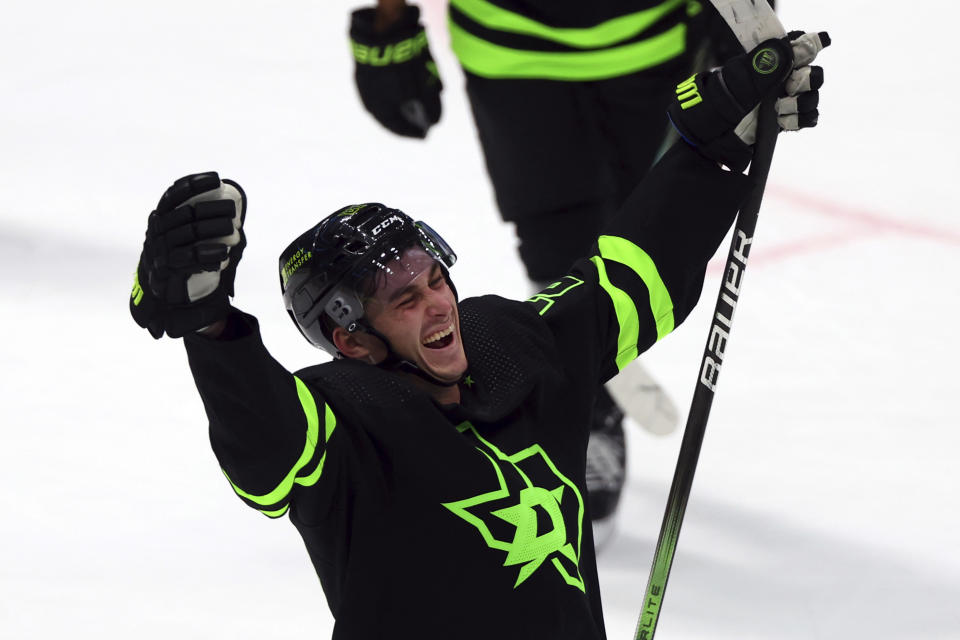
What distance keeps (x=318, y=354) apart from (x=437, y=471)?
1.97 meters

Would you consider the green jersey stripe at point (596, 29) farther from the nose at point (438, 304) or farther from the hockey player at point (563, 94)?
the nose at point (438, 304)

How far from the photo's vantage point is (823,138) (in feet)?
16.9

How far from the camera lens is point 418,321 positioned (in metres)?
2.08

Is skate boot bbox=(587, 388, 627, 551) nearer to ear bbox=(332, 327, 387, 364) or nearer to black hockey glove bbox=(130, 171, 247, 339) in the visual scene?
ear bbox=(332, 327, 387, 364)

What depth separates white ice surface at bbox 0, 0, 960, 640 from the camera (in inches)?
123

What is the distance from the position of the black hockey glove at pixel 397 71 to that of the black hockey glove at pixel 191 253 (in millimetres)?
1626

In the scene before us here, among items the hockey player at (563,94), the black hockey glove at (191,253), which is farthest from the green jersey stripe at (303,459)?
the hockey player at (563,94)

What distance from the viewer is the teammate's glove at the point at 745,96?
2297 millimetres

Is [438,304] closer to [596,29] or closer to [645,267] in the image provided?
[645,267]

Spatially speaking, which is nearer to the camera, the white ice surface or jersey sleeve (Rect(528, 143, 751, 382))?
jersey sleeve (Rect(528, 143, 751, 382))

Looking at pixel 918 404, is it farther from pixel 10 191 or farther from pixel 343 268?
pixel 10 191

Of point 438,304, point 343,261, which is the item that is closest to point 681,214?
point 438,304

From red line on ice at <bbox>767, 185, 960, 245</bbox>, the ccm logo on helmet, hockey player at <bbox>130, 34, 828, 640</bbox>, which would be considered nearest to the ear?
hockey player at <bbox>130, 34, 828, 640</bbox>

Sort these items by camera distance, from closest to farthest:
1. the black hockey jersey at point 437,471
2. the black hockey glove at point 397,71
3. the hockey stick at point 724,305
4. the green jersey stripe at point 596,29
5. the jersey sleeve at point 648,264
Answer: the black hockey jersey at point 437,471
the jersey sleeve at point 648,264
the hockey stick at point 724,305
the green jersey stripe at point 596,29
the black hockey glove at point 397,71
